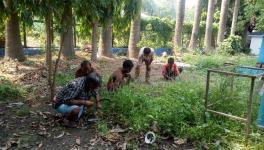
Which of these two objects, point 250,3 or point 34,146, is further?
point 250,3

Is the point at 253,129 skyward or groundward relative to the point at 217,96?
groundward

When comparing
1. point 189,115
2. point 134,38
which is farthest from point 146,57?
point 134,38

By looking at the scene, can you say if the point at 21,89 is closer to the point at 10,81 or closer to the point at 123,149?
the point at 10,81

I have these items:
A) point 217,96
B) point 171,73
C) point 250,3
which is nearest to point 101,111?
point 217,96

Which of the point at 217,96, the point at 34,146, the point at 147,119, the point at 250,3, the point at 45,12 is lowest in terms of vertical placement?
the point at 34,146

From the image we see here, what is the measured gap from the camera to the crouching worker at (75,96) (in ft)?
14.5

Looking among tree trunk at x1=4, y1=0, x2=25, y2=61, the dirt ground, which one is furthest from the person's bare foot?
tree trunk at x1=4, y1=0, x2=25, y2=61

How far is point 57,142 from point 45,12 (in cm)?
240

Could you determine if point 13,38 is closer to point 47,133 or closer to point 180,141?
point 47,133

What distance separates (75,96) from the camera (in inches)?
177

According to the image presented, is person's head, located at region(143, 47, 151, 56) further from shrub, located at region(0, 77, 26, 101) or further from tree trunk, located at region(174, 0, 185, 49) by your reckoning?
tree trunk, located at region(174, 0, 185, 49)

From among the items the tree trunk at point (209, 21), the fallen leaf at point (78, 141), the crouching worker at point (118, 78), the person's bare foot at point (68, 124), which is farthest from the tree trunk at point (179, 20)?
the fallen leaf at point (78, 141)

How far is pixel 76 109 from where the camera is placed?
4.55 metres

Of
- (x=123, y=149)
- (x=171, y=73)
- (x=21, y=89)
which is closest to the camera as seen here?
(x=123, y=149)
